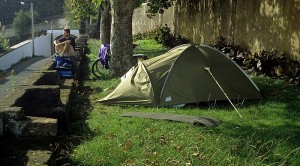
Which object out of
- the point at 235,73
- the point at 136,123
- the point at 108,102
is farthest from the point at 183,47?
the point at 136,123

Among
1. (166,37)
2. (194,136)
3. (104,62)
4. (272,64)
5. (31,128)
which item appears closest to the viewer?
(31,128)

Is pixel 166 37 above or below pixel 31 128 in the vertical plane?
above

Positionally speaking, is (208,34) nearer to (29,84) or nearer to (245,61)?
(245,61)

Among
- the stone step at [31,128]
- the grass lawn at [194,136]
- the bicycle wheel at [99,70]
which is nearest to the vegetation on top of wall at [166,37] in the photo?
the bicycle wheel at [99,70]

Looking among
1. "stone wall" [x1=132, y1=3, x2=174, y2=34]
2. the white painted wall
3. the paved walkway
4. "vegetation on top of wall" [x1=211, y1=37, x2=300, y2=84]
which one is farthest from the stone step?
"stone wall" [x1=132, y1=3, x2=174, y2=34]

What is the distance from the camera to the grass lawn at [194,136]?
5078 millimetres

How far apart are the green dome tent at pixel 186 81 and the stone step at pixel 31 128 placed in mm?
3113

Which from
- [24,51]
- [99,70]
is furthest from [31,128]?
[24,51]

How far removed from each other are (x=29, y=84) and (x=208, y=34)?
391 inches

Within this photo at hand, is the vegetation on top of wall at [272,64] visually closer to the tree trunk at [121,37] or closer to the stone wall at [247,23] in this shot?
the stone wall at [247,23]

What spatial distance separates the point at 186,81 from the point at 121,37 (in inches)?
144

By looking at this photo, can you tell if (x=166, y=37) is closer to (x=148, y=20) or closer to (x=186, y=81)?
(x=148, y=20)

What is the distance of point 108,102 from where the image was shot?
337 inches

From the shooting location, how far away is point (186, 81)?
26.9 ft
